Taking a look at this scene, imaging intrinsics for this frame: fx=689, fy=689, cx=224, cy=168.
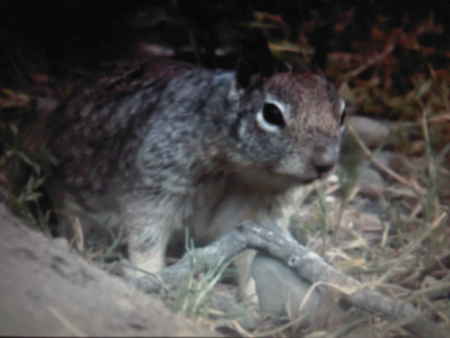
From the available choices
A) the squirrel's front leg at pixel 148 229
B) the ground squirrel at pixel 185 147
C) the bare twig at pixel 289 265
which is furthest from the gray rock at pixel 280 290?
the squirrel's front leg at pixel 148 229

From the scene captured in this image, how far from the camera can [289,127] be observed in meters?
3.19

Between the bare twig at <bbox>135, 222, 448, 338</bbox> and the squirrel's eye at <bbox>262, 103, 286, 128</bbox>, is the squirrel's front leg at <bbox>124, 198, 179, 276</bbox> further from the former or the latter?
the squirrel's eye at <bbox>262, 103, 286, 128</bbox>

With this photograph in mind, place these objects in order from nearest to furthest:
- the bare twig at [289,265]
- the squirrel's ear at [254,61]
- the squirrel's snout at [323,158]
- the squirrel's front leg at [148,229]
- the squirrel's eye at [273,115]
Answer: the bare twig at [289,265] → the squirrel's snout at [323,158] → the squirrel's eye at [273,115] → the squirrel's ear at [254,61] → the squirrel's front leg at [148,229]

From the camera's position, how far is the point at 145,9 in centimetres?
566

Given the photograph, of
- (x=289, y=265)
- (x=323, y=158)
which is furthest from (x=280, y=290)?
(x=323, y=158)

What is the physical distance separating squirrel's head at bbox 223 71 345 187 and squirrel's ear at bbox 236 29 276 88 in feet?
0.11

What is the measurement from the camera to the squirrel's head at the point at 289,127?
3.17 metres

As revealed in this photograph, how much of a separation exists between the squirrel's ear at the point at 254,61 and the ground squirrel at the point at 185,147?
0.03 meters

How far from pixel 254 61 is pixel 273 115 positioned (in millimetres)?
331

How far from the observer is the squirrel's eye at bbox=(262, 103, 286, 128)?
3.23m

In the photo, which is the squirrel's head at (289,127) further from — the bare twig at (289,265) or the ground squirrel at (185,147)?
the bare twig at (289,265)

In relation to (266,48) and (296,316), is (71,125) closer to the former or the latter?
(266,48)

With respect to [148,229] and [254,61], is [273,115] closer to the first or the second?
Answer: [254,61]

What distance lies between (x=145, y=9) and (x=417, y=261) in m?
3.30
